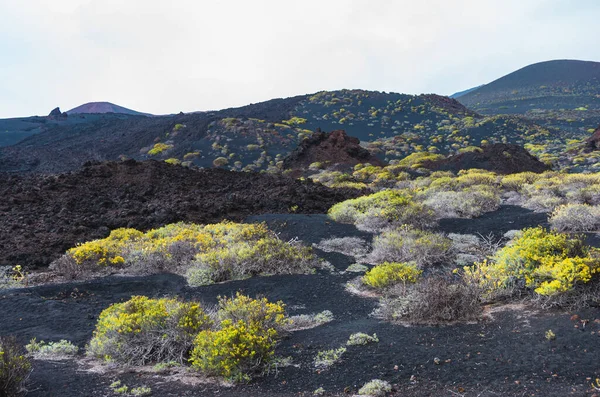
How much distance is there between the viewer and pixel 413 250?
8672 millimetres

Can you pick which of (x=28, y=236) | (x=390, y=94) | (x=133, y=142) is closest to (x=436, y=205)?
(x=28, y=236)

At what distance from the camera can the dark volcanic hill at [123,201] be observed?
1195 centimetres

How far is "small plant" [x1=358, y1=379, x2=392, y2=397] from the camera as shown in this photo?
3842mm

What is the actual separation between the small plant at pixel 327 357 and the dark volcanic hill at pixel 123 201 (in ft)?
26.5

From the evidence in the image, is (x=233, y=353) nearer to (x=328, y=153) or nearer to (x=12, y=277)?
(x=12, y=277)

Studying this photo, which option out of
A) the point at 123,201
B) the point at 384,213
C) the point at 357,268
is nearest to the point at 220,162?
the point at 123,201

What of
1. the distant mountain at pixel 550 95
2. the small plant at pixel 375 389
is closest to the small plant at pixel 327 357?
the small plant at pixel 375 389

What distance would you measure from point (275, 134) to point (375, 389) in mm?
42965

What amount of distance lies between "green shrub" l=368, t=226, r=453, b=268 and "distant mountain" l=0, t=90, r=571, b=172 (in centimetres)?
2671

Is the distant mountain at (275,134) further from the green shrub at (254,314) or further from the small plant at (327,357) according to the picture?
the small plant at (327,357)

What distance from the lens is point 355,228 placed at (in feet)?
39.1

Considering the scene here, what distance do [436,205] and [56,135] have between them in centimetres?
6136

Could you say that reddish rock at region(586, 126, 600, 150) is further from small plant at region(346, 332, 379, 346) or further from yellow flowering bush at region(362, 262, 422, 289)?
small plant at region(346, 332, 379, 346)

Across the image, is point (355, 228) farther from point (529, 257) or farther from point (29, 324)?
point (29, 324)
